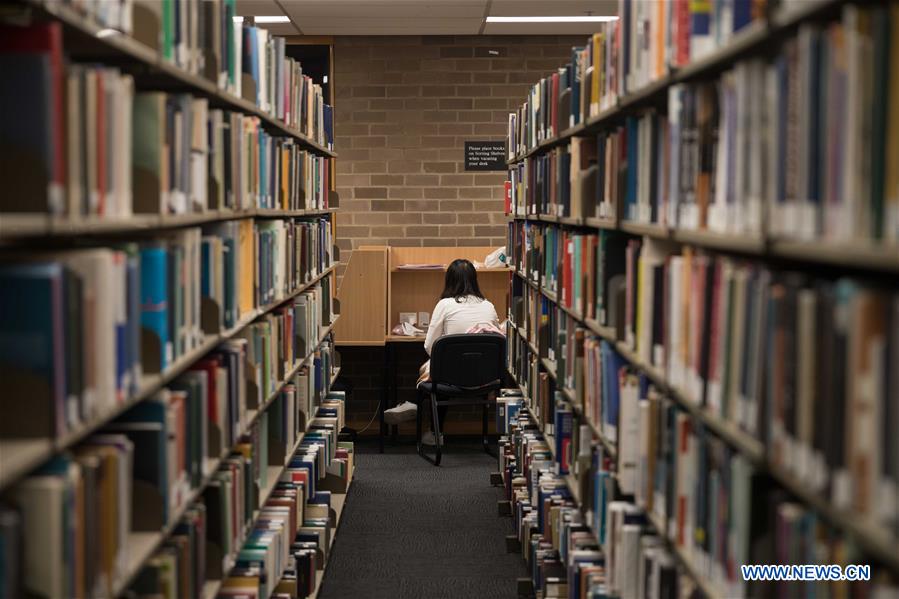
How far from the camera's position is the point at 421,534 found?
5.17 metres

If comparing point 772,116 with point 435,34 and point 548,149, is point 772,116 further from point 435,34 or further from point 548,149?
point 435,34

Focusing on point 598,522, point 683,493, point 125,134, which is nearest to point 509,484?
point 598,522

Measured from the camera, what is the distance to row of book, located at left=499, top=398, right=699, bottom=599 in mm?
2449

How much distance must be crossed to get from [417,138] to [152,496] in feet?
18.6

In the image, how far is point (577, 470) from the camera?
11.6 feet

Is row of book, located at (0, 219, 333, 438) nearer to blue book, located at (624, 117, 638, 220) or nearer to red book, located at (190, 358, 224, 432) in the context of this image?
red book, located at (190, 358, 224, 432)

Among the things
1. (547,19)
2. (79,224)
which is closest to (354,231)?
(547,19)

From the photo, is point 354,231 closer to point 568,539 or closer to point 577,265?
point 577,265

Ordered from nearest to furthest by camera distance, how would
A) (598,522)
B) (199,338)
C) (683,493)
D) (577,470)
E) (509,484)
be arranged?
(683,493)
(199,338)
(598,522)
(577,470)
(509,484)

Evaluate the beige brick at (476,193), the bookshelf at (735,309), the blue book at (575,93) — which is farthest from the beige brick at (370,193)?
the bookshelf at (735,309)

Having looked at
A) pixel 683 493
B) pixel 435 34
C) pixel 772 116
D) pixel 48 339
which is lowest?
pixel 683 493

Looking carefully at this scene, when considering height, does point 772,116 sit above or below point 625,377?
above

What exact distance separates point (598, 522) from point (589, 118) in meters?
1.21

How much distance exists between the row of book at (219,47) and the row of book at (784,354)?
1.16m
